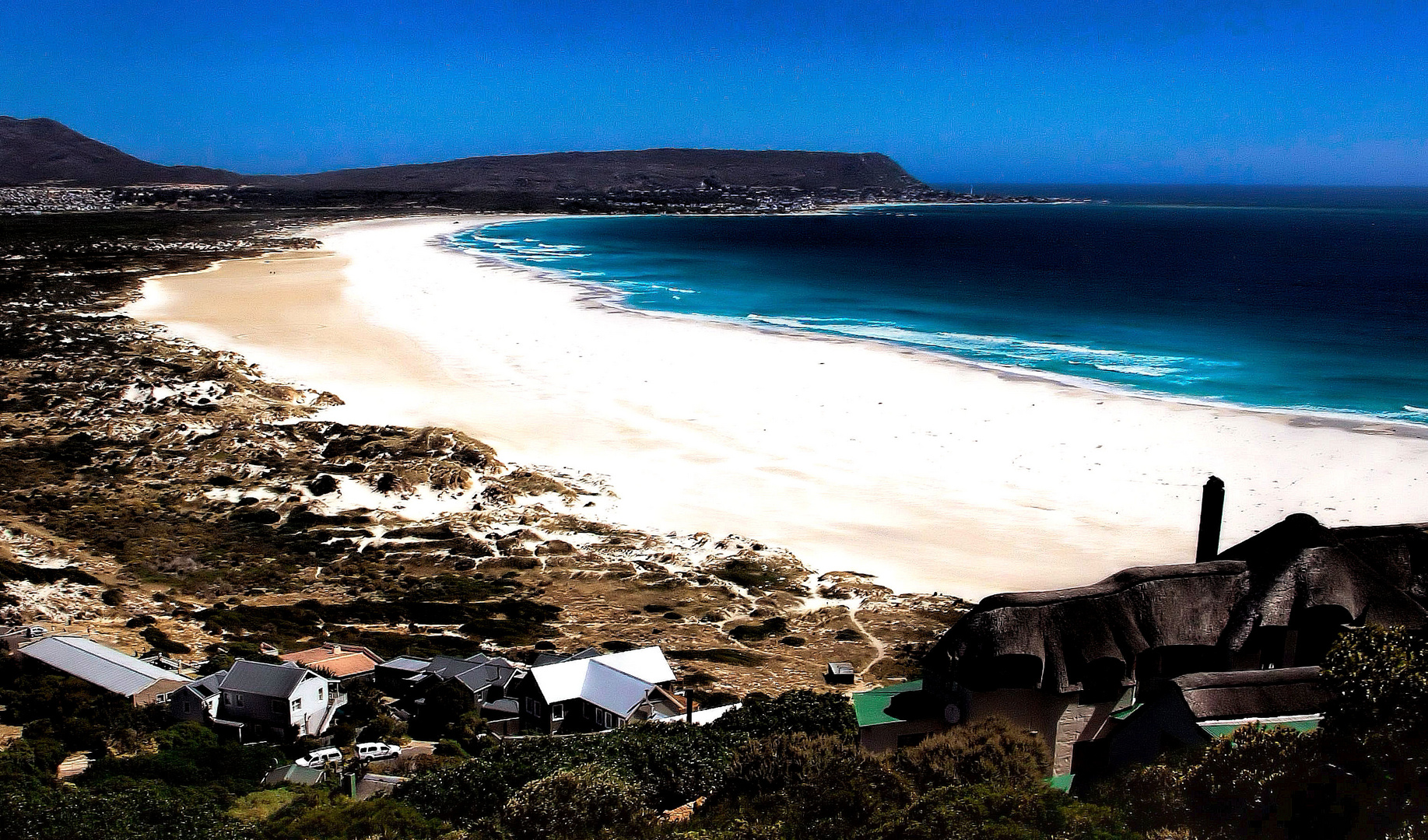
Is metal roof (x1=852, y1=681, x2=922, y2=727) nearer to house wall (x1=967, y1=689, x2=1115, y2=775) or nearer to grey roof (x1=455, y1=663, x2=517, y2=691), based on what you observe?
house wall (x1=967, y1=689, x2=1115, y2=775)

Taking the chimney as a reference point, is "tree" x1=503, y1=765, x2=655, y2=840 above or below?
below

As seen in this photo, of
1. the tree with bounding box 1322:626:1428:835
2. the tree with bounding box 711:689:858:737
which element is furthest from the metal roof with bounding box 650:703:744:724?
the tree with bounding box 1322:626:1428:835

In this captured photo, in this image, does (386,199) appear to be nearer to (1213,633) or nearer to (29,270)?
(29,270)

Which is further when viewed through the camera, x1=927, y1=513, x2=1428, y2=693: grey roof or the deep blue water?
the deep blue water

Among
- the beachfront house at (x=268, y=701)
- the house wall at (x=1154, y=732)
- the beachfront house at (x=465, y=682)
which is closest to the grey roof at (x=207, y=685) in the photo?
the beachfront house at (x=268, y=701)

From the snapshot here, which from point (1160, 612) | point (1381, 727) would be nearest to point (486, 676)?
point (1160, 612)

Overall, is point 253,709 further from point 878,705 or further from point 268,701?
point 878,705

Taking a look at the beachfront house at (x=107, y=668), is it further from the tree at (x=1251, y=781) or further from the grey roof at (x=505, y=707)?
the tree at (x=1251, y=781)
